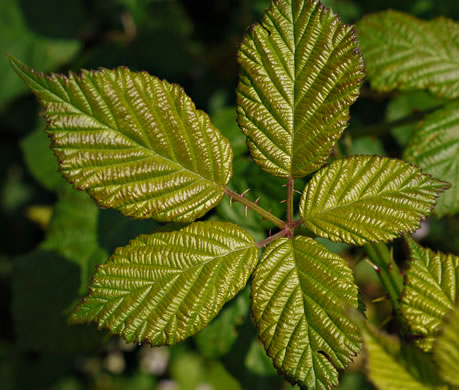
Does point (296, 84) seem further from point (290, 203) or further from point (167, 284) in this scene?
point (167, 284)

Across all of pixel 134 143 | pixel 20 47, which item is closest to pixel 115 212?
pixel 134 143

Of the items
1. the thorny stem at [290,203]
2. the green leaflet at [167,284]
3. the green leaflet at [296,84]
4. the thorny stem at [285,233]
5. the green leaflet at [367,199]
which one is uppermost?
the green leaflet at [296,84]

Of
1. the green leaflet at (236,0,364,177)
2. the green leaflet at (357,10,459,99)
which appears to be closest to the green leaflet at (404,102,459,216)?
the green leaflet at (357,10,459,99)

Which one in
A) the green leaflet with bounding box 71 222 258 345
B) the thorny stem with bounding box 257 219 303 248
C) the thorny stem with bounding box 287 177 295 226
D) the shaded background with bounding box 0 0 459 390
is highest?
the thorny stem with bounding box 287 177 295 226

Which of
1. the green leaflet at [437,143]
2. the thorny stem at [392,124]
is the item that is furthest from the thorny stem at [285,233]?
the thorny stem at [392,124]

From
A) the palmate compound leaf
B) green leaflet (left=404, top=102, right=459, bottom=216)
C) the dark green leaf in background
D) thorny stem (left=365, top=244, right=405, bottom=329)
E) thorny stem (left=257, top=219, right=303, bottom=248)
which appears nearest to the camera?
the palmate compound leaf

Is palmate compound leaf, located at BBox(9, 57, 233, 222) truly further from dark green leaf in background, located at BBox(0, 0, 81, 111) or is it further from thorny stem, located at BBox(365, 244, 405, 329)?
dark green leaf in background, located at BBox(0, 0, 81, 111)

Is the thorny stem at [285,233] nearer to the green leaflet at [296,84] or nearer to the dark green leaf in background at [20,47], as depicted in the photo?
the green leaflet at [296,84]
